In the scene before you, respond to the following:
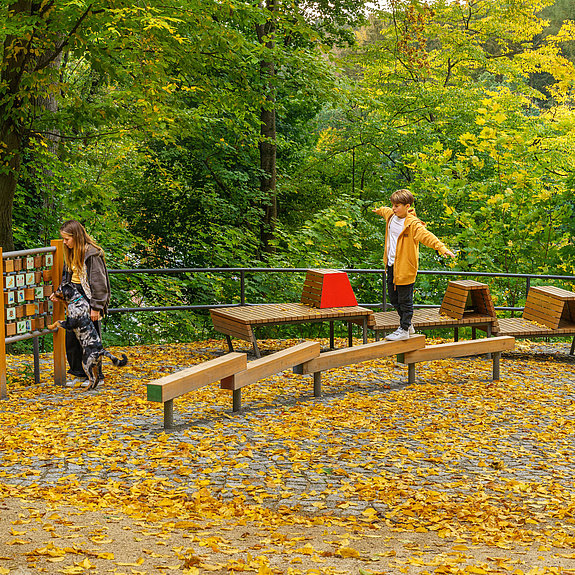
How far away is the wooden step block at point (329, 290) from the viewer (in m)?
9.76

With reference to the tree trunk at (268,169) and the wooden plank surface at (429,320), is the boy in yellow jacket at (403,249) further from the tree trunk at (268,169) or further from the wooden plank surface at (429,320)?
the tree trunk at (268,169)

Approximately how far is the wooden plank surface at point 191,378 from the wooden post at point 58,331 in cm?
190

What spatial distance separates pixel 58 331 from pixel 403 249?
383 centimetres

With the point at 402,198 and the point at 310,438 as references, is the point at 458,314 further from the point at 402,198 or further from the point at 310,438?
the point at 310,438

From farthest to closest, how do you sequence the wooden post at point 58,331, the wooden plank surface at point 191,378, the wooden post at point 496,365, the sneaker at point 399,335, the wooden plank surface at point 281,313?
the wooden plank surface at point 281,313 < the wooden post at point 496,365 < the sneaker at point 399,335 < the wooden post at point 58,331 < the wooden plank surface at point 191,378

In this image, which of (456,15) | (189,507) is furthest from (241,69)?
(456,15)

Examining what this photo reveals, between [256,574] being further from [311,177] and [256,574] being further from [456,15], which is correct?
[456,15]

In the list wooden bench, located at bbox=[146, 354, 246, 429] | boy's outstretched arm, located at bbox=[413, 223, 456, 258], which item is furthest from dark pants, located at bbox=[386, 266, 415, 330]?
wooden bench, located at bbox=[146, 354, 246, 429]

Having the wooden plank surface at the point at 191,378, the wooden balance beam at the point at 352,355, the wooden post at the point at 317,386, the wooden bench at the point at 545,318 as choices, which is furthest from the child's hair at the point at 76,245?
the wooden bench at the point at 545,318

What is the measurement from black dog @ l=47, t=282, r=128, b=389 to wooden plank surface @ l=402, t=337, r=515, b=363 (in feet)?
10.9

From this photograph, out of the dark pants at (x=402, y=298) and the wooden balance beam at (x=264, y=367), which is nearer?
the wooden balance beam at (x=264, y=367)

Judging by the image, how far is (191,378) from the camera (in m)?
6.71

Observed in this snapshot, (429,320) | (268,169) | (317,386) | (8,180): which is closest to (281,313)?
(317,386)

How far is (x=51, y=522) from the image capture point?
178 inches
